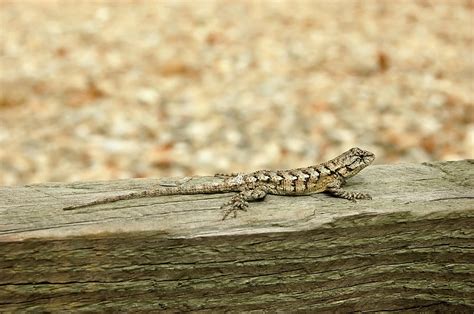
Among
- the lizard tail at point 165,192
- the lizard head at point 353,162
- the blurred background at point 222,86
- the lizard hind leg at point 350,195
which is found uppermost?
the blurred background at point 222,86

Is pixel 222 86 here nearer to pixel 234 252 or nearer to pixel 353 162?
pixel 353 162

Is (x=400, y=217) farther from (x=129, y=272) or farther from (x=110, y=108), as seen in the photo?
(x=110, y=108)

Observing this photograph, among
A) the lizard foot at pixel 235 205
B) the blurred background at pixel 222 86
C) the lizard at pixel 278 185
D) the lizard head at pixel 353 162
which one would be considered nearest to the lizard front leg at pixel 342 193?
the lizard at pixel 278 185

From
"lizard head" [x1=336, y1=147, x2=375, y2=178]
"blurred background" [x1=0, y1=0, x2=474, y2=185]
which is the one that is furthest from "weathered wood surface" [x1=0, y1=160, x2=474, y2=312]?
"blurred background" [x1=0, y1=0, x2=474, y2=185]

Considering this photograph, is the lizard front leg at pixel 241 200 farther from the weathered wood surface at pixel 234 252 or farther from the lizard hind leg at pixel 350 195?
the lizard hind leg at pixel 350 195

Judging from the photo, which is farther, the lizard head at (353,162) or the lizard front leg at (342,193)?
the lizard head at (353,162)

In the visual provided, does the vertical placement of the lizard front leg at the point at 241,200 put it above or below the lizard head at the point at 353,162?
below

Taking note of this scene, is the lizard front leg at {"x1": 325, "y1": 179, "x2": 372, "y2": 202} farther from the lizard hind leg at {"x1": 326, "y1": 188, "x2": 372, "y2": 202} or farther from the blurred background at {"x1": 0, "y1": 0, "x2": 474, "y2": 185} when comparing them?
the blurred background at {"x1": 0, "y1": 0, "x2": 474, "y2": 185}

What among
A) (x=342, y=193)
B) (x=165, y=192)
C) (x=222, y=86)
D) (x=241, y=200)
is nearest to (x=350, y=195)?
(x=342, y=193)

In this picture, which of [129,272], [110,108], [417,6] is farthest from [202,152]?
[417,6]
